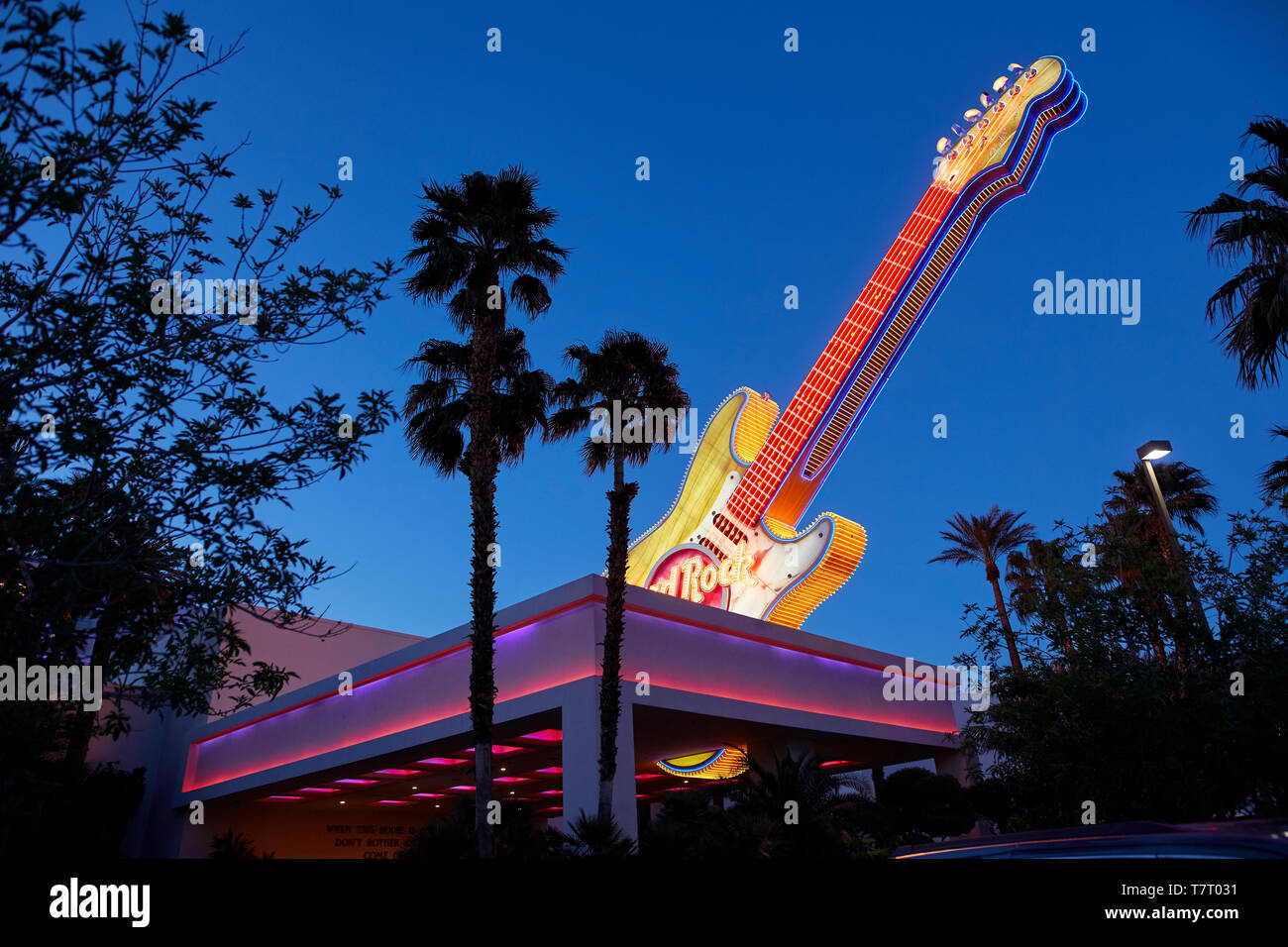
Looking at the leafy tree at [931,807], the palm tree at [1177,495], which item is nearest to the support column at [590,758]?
the leafy tree at [931,807]

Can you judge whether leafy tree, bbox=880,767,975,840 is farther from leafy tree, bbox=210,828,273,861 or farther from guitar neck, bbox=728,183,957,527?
leafy tree, bbox=210,828,273,861

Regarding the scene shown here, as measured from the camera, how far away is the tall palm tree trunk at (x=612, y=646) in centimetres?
1644

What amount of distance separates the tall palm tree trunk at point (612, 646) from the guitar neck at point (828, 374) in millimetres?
9233

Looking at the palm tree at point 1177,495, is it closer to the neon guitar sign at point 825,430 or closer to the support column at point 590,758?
the neon guitar sign at point 825,430

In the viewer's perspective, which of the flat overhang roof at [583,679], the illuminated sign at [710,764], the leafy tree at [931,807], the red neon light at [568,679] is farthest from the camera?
the leafy tree at [931,807]

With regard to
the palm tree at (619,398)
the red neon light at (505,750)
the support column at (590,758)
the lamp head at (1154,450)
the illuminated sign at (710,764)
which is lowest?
the illuminated sign at (710,764)

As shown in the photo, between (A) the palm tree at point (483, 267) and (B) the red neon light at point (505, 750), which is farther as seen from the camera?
(B) the red neon light at point (505, 750)

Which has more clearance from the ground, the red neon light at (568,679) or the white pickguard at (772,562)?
the white pickguard at (772,562)

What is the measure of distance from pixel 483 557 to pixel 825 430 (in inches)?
566

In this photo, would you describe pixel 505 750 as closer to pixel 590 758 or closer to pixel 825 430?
pixel 590 758

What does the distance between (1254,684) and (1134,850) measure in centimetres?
1321

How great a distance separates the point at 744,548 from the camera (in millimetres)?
26828

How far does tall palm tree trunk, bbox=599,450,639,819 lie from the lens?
16438 mm

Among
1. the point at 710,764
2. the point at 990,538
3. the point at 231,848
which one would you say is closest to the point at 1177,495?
the point at 990,538
